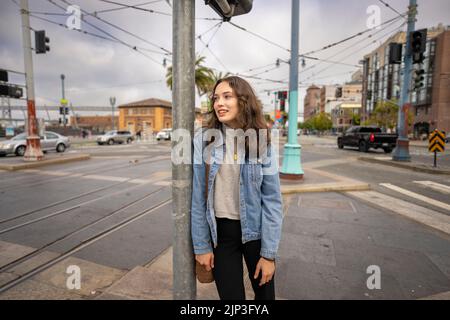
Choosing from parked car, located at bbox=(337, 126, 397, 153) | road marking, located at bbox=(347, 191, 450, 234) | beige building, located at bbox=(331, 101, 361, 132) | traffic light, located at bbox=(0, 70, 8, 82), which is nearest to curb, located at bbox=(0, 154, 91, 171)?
traffic light, located at bbox=(0, 70, 8, 82)

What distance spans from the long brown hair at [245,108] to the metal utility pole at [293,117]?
232 inches

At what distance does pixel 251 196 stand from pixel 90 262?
262cm

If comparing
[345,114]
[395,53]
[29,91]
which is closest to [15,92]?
[29,91]

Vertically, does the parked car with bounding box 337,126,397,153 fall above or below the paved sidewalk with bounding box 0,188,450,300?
above

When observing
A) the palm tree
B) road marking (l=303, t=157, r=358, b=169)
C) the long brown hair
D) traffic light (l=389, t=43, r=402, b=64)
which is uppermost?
the palm tree

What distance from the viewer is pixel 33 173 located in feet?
30.3

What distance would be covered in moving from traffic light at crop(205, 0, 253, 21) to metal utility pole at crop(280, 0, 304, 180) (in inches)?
228

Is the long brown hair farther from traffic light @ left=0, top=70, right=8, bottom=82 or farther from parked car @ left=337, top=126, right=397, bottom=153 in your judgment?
parked car @ left=337, top=126, right=397, bottom=153

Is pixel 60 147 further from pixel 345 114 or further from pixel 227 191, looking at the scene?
pixel 345 114

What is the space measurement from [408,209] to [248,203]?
17.6 feet

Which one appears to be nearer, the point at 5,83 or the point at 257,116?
the point at 257,116

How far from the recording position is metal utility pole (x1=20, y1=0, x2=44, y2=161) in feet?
33.8
